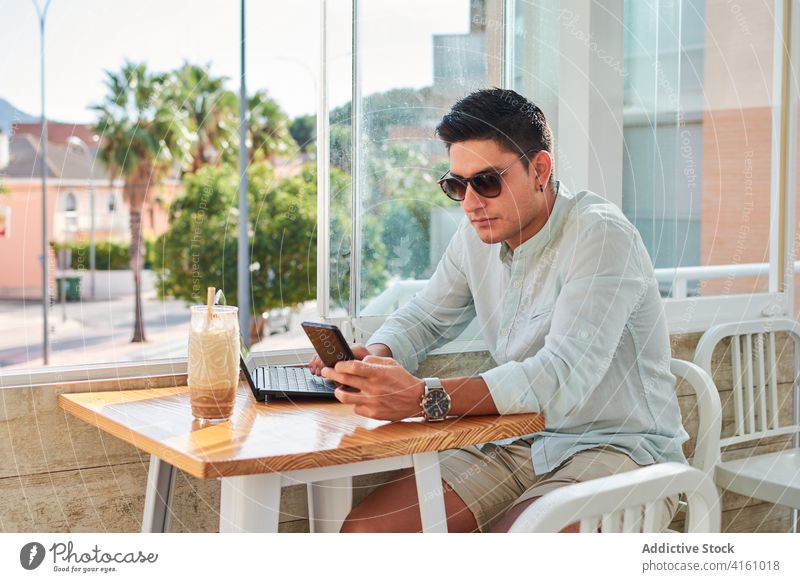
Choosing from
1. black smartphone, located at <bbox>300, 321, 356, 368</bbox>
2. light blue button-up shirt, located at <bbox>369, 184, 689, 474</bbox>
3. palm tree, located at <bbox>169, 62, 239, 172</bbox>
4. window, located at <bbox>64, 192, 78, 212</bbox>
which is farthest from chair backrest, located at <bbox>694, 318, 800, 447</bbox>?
palm tree, located at <bbox>169, 62, 239, 172</bbox>

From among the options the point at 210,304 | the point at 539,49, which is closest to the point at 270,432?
the point at 210,304

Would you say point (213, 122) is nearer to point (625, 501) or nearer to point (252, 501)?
point (252, 501)

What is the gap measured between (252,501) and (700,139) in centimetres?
166

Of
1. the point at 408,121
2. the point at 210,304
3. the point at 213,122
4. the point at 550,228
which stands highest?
the point at 213,122

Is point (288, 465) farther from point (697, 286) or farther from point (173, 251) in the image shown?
point (173, 251)

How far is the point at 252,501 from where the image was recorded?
1.16 metres

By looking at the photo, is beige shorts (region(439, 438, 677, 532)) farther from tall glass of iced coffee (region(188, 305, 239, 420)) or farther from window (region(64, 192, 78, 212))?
window (region(64, 192, 78, 212))

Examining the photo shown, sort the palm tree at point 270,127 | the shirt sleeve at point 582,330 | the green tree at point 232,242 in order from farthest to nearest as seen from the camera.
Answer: the palm tree at point 270,127 < the green tree at point 232,242 < the shirt sleeve at point 582,330

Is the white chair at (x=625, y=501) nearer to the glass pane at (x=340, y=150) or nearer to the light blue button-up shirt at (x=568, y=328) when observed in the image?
the light blue button-up shirt at (x=568, y=328)

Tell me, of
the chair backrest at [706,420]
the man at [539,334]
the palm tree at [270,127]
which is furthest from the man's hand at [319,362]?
the palm tree at [270,127]

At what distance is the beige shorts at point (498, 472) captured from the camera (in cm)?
151

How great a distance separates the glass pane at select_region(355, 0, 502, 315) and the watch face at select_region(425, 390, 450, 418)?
591mm

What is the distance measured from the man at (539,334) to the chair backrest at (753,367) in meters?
0.57

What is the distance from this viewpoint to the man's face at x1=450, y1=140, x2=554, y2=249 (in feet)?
5.00
